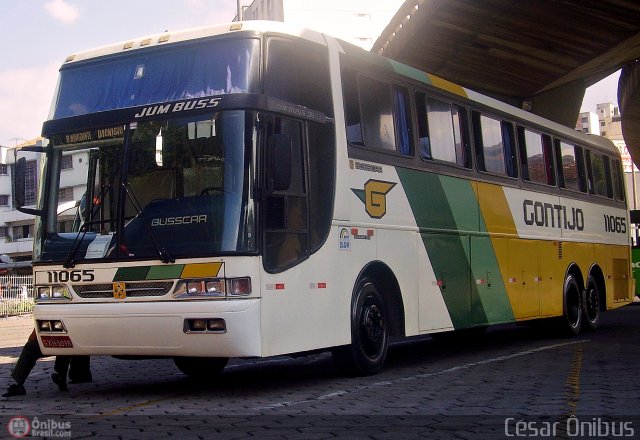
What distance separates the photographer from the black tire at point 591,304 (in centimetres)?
1750

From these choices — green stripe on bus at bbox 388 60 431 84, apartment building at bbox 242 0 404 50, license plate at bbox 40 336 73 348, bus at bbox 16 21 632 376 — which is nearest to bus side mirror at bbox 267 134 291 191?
bus at bbox 16 21 632 376

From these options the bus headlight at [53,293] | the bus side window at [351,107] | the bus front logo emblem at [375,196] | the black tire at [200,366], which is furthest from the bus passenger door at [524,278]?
the bus headlight at [53,293]

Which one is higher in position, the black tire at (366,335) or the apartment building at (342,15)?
the apartment building at (342,15)

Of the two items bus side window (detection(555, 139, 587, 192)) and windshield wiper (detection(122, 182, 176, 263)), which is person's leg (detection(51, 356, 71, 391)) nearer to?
windshield wiper (detection(122, 182, 176, 263))

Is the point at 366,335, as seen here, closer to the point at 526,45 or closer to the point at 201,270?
the point at 201,270

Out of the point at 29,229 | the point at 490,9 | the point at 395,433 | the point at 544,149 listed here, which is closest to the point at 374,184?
the point at 395,433

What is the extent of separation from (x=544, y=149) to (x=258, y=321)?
9.09m

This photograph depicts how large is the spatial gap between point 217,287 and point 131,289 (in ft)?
3.10

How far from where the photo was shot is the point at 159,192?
29.3 feet

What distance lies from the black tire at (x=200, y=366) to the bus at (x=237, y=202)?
34 millimetres

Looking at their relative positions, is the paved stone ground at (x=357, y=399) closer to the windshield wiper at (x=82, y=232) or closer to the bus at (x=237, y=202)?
the bus at (x=237, y=202)

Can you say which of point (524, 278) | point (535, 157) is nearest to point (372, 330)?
point (524, 278)

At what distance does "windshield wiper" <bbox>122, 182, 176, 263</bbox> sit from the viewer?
8.71 meters

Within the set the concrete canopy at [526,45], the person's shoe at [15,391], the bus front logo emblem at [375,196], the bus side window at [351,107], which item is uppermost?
the concrete canopy at [526,45]
